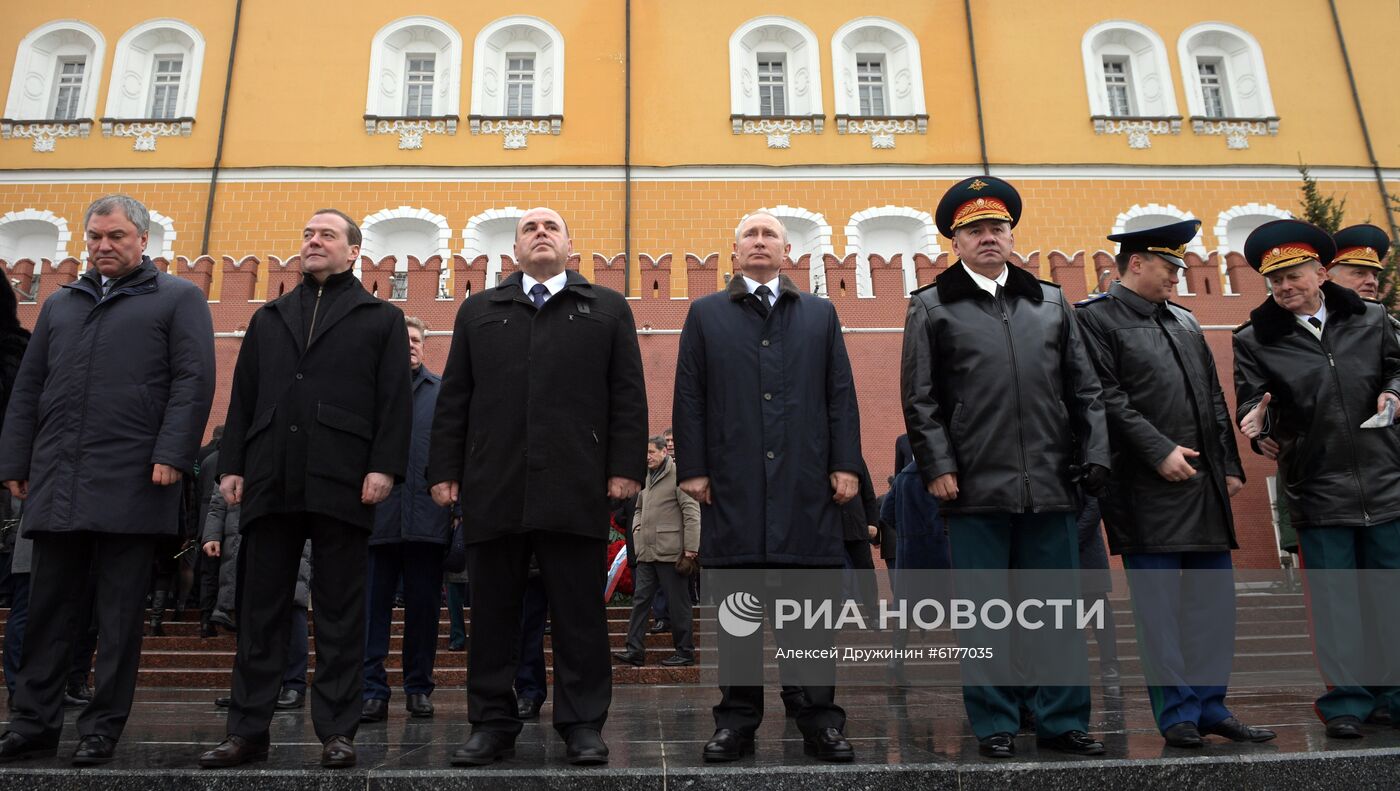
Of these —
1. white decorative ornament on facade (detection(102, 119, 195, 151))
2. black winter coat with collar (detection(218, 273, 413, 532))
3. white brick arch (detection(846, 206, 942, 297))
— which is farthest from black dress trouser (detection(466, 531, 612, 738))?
white decorative ornament on facade (detection(102, 119, 195, 151))

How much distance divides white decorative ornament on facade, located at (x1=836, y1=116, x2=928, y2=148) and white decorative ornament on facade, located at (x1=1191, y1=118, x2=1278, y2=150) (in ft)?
18.5

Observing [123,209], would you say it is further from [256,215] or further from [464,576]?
[256,215]

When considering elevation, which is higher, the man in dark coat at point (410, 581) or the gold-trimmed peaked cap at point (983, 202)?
the gold-trimmed peaked cap at point (983, 202)

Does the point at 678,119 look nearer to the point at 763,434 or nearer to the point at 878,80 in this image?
the point at 878,80


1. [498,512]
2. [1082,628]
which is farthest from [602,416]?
[1082,628]

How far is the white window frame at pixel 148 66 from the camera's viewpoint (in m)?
19.9

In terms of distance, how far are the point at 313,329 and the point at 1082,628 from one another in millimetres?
3145

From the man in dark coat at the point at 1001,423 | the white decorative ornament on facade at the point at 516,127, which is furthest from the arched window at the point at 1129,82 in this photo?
the man in dark coat at the point at 1001,423

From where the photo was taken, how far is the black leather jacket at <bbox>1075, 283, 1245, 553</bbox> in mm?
3844

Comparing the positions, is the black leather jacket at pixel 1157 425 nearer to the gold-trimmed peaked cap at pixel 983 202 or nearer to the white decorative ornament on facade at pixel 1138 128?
the gold-trimmed peaked cap at pixel 983 202

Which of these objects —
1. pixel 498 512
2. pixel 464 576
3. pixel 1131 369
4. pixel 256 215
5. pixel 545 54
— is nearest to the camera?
pixel 498 512

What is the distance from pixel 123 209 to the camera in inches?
159

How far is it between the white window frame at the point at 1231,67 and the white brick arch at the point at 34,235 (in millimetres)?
22536

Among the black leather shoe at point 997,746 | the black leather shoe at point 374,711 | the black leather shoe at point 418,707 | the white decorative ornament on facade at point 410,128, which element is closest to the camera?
the black leather shoe at point 997,746
